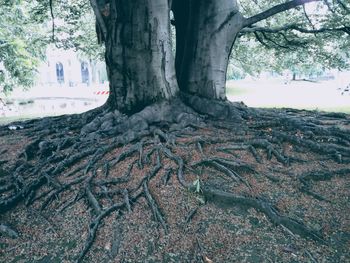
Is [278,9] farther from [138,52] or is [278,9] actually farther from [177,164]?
[177,164]

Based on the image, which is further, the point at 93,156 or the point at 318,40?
the point at 318,40

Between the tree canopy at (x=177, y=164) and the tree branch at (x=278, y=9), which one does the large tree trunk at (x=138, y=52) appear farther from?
the tree branch at (x=278, y=9)

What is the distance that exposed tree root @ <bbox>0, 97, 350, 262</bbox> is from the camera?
4.98 metres

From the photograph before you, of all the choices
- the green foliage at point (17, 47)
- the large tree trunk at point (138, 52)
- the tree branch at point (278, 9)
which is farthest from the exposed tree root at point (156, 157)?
the green foliage at point (17, 47)

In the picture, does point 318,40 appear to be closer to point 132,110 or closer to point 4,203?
point 132,110

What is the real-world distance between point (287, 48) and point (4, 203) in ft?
34.1

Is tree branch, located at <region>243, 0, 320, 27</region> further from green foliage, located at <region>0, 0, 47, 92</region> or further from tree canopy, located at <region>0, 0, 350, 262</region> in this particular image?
green foliage, located at <region>0, 0, 47, 92</region>

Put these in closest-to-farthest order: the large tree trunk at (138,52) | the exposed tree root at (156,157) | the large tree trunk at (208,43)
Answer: the exposed tree root at (156,157) < the large tree trunk at (138,52) < the large tree trunk at (208,43)

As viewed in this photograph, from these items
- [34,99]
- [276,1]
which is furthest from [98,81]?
[276,1]

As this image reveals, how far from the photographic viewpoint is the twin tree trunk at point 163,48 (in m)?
6.99

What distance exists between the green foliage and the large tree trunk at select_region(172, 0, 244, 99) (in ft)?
25.5

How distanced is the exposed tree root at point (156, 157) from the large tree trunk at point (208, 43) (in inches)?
23.5

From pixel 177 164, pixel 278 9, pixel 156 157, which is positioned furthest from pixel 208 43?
pixel 177 164

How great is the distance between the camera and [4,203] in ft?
17.3
